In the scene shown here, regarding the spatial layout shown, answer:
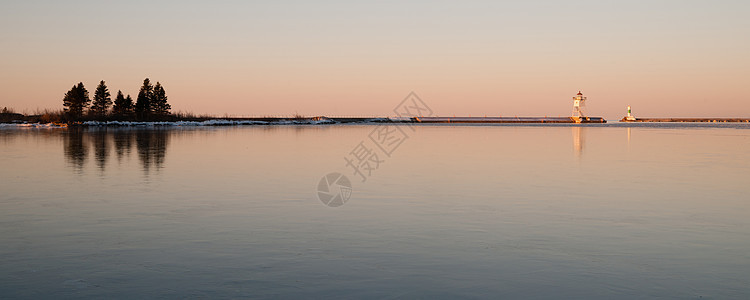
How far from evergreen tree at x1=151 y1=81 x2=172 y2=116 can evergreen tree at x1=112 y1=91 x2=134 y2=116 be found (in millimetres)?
5946

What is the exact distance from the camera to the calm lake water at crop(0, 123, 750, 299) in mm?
8055

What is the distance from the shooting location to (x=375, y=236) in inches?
444

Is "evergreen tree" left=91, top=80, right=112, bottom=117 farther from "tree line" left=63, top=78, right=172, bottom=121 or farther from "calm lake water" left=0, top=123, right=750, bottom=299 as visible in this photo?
"calm lake water" left=0, top=123, right=750, bottom=299

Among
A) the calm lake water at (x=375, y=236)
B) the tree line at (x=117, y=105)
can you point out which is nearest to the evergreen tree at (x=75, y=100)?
the tree line at (x=117, y=105)

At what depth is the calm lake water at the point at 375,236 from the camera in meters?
8.05

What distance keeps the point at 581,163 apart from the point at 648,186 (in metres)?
8.49

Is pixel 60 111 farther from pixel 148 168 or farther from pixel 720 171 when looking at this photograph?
pixel 720 171

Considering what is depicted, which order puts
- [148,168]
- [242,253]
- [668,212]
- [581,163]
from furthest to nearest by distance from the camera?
[581,163] < [148,168] < [668,212] < [242,253]

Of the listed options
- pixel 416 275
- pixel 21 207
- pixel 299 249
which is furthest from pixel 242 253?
pixel 21 207

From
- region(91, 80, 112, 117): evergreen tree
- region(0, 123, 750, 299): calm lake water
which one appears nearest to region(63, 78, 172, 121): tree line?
region(91, 80, 112, 117): evergreen tree

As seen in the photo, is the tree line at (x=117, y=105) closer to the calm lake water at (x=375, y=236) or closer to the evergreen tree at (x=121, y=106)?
the evergreen tree at (x=121, y=106)

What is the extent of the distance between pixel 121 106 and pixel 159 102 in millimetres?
9757

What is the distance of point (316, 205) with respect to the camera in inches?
596

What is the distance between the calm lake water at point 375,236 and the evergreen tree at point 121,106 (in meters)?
112
